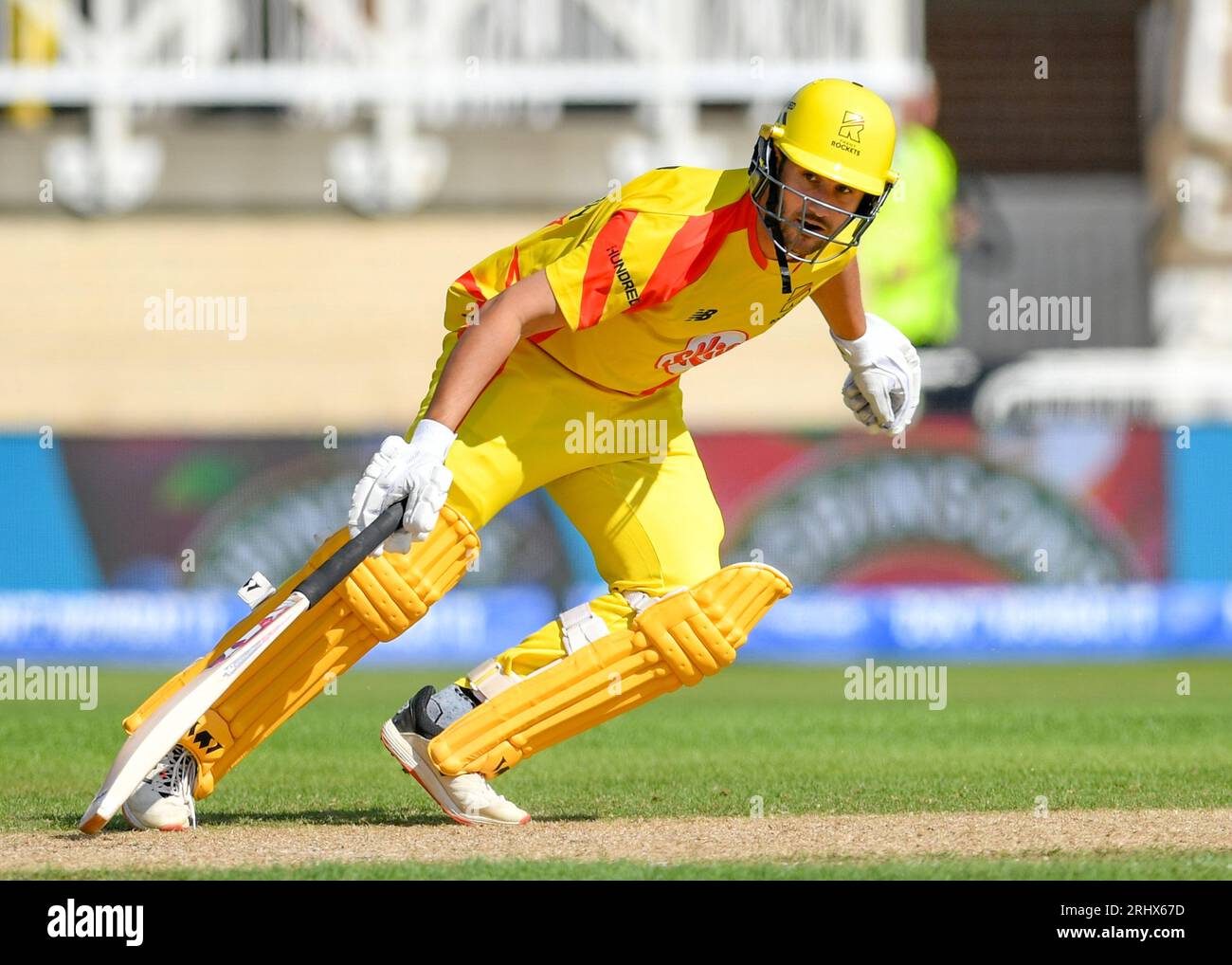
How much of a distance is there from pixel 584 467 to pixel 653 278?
78cm

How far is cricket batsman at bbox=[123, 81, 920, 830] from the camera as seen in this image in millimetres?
5762

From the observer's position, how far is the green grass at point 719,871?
4988 mm

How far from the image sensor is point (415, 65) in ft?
58.0

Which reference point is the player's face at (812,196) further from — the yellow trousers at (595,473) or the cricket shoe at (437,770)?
the cricket shoe at (437,770)

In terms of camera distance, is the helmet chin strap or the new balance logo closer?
the helmet chin strap

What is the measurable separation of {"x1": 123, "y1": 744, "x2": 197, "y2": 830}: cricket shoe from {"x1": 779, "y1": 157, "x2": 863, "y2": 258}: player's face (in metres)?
2.32

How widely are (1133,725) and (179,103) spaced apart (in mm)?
11358

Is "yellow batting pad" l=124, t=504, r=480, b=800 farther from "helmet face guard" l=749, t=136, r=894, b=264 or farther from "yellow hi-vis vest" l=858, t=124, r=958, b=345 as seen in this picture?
"yellow hi-vis vest" l=858, t=124, r=958, b=345

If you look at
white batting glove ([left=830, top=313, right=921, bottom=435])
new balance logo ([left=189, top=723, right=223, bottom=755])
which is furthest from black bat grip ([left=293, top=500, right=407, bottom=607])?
white batting glove ([left=830, top=313, right=921, bottom=435])

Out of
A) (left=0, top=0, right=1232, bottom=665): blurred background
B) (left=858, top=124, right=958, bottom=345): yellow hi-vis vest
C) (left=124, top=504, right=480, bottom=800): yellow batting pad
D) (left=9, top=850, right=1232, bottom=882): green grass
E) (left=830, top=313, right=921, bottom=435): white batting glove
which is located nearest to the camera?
(left=9, top=850, right=1232, bottom=882): green grass

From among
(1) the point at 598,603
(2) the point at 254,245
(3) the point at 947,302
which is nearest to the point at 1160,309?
(3) the point at 947,302

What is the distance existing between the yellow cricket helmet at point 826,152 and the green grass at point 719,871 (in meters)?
1.77

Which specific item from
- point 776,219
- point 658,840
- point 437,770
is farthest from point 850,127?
point 437,770
